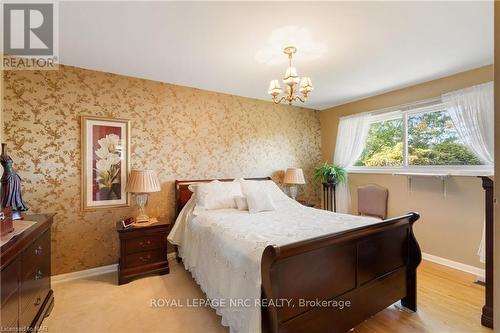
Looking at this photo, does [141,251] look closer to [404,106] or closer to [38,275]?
[38,275]

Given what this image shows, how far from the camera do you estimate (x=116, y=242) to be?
2.93 metres

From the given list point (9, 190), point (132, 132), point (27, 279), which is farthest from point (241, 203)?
point (9, 190)

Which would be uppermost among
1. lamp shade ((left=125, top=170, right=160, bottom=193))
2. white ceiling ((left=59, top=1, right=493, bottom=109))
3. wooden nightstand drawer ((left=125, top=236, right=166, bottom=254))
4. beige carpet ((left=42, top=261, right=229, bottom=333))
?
white ceiling ((left=59, top=1, right=493, bottom=109))

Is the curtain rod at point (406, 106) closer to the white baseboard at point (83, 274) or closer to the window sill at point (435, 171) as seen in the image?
the window sill at point (435, 171)

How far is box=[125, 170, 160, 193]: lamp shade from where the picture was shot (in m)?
2.71

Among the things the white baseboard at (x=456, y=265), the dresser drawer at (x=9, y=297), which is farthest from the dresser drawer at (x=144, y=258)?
the white baseboard at (x=456, y=265)

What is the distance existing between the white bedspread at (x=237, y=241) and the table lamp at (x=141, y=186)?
47 cm

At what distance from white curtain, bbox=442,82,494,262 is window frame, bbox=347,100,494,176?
147 mm

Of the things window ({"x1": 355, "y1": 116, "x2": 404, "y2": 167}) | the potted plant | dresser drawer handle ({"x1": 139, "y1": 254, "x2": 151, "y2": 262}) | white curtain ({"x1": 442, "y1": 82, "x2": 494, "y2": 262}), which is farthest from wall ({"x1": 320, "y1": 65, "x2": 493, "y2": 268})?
dresser drawer handle ({"x1": 139, "y1": 254, "x2": 151, "y2": 262})

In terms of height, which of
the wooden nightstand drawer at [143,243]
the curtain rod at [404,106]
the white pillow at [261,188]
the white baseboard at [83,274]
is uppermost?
the curtain rod at [404,106]

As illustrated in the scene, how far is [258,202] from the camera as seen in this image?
9.37 feet

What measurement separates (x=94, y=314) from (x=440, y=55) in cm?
423

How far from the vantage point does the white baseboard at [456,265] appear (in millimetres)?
2710

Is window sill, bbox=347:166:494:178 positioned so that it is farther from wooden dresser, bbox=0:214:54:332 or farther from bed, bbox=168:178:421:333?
wooden dresser, bbox=0:214:54:332
